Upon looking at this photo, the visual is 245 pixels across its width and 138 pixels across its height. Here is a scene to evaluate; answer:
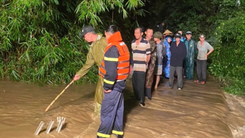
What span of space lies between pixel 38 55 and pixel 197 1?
8.94m

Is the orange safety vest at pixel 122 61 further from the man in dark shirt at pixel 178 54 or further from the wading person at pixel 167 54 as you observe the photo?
the wading person at pixel 167 54

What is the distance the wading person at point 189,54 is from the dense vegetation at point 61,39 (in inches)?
37.8

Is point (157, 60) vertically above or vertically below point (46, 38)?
below

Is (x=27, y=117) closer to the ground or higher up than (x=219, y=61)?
closer to the ground

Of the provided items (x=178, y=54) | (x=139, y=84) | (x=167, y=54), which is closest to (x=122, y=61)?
(x=139, y=84)

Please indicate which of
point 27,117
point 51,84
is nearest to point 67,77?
point 51,84

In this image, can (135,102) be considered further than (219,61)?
No

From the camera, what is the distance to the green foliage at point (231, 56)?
26.2 feet

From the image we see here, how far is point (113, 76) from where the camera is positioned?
338 centimetres

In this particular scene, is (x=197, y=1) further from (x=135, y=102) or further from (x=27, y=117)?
(x=27, y=117)

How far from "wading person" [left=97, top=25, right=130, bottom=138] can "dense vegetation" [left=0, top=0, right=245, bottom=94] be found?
6.76ft

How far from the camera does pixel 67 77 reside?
6.82 m

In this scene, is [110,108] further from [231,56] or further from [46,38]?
[231,56]

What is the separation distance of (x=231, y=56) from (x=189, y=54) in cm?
131
